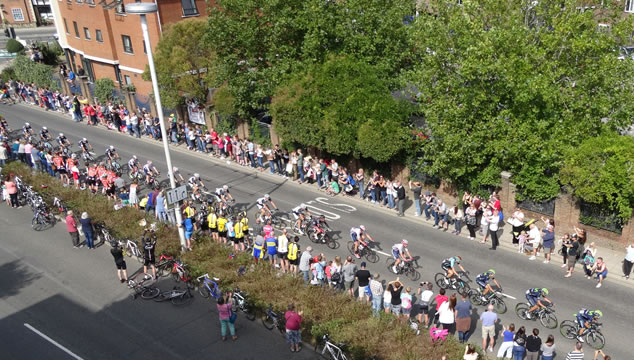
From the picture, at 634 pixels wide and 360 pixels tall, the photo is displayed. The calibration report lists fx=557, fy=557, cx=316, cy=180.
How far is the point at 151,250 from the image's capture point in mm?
19031

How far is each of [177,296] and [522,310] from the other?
10.8 meters

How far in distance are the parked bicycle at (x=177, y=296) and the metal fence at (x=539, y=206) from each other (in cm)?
1386

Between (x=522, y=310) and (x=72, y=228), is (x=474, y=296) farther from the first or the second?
(x=72, y=228)

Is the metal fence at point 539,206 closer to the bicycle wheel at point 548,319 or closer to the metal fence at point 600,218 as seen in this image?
the metal fence at point 600,218

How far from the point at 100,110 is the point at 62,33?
19138mm

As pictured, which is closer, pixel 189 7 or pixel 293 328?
pixel 293 328

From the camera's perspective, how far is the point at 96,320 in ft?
56.6

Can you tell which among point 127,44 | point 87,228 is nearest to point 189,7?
point 127,44

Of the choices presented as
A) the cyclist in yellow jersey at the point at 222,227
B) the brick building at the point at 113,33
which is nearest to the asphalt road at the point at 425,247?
the cyclist in yellow jersey at the point at 222,227

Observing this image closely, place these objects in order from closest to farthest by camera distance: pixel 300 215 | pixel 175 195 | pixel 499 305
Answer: pixel 499 305 < pixel 175 195 < pixel 300 215

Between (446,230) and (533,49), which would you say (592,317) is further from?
(533,49)

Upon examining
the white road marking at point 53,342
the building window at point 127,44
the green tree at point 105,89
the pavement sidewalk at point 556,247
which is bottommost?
the pavement sidewalk at point 556,247

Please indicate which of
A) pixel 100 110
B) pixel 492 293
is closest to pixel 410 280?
pixel 492 293

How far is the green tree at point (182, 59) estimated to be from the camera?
33906 millimetres
